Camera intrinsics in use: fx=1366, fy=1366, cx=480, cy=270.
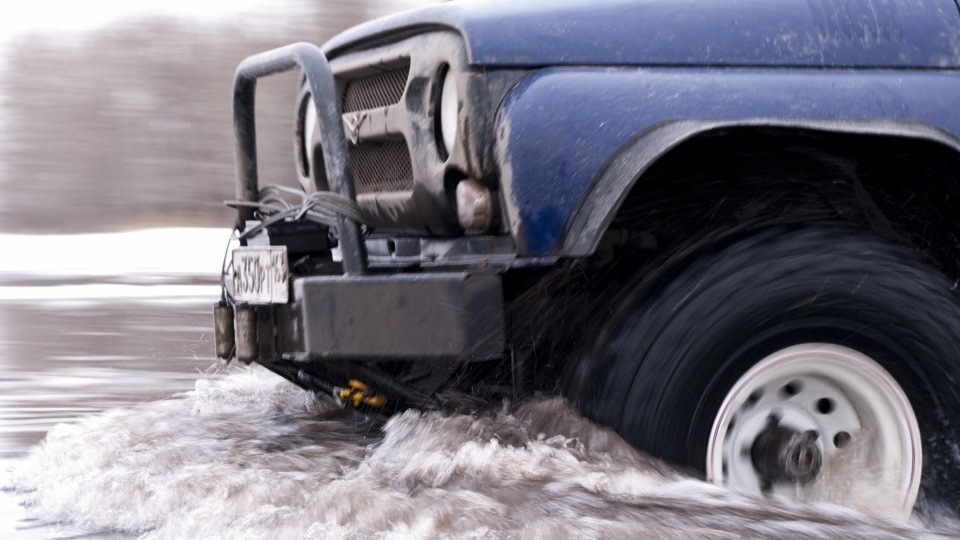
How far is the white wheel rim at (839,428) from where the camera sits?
3.35m

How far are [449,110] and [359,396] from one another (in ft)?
3.37

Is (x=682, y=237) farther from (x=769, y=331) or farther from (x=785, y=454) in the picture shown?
(x=785, y=454)

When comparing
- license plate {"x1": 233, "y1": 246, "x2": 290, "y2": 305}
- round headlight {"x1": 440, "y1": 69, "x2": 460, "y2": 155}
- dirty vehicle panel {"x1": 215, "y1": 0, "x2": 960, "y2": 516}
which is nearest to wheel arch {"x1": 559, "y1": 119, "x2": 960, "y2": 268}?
dirty vehicle panel {"x1": 215, "y1": 0, "x2": 960, "y2": 516}

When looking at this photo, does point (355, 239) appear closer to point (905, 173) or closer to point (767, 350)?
point (767, 350)

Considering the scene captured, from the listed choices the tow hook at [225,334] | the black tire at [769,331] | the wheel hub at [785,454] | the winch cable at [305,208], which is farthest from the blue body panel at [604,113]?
the tow hook at [225,334]

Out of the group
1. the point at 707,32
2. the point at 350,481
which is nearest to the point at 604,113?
the point at 707,32

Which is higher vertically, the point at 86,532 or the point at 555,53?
the point at 555,53

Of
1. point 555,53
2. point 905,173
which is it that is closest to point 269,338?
point 555,53

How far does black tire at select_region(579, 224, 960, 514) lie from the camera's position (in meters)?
3.23

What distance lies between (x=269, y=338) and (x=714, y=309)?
1.19 meters

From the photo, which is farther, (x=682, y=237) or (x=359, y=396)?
(x=359, y=396)

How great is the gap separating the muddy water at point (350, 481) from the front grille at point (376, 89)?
0.90 m

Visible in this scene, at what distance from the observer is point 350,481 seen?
3412mm

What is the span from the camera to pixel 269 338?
3.64m
